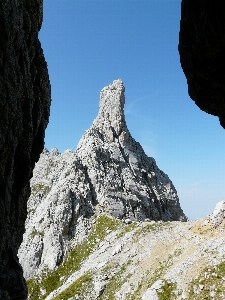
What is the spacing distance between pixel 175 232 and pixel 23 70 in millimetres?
41346

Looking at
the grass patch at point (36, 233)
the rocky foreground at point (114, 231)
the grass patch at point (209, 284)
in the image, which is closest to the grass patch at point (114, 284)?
the rocky foreground at point (114, 231)

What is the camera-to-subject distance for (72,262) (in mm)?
58844

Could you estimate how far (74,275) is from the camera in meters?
52.7

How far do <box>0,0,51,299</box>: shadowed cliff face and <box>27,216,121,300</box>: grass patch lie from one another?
38.9 m

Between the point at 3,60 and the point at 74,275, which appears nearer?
the point at 3,60

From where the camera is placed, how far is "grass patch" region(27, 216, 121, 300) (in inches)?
2144

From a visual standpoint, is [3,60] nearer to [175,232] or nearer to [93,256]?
[175,232]

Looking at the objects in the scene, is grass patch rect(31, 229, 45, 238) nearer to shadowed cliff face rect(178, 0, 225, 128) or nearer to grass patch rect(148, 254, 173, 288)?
grass patch rect(148, 254, 173, 288)

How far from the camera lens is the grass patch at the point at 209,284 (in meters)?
32.6

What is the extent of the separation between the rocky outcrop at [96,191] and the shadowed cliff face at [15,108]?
46703 mm

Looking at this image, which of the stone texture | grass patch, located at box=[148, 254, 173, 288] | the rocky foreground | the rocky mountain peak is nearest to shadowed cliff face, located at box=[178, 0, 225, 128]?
the rocky foreground

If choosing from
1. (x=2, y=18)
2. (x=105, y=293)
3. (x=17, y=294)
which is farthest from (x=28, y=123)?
(x=105, y=293)

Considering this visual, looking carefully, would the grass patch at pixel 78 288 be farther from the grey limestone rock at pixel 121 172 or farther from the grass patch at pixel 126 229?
the grey limestone rock at pixel 121 172

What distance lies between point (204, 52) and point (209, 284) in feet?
91.2
